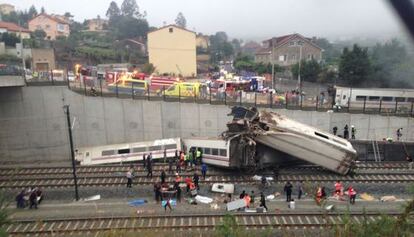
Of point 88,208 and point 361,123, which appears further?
point 361,123

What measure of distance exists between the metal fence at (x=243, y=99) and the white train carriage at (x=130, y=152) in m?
4.03

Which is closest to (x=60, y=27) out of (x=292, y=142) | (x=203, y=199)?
(x=292, y=142)

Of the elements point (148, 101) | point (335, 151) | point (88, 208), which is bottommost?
point (88, 208)

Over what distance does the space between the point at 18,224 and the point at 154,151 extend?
358 inches

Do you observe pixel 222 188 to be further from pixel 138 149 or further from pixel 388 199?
pixel 388 199

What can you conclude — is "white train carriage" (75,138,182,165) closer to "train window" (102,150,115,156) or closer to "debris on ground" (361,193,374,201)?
"train window" (102,150,115,156)

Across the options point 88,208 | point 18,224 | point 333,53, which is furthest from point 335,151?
point 333,53

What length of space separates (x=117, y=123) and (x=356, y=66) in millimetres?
25170

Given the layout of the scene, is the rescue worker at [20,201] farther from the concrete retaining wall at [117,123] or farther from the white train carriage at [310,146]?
the white train carriage at [310,146]

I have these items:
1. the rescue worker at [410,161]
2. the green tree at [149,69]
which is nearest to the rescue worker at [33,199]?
the rescue worker at [410,161]

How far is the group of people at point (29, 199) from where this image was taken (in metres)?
17.4

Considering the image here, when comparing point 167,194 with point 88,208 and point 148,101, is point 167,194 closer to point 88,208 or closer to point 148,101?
point 88,208

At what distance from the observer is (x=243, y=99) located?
27234mm

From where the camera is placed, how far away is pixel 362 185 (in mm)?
18797
